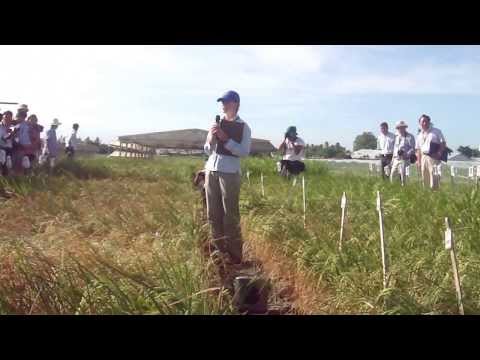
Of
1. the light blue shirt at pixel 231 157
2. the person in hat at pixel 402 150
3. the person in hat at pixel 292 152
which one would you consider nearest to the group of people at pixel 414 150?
the person in hat at pixel 402 150

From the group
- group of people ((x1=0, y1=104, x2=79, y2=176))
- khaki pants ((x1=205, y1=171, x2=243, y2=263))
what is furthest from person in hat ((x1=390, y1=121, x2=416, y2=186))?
group of people ((x1=0, y1=104, x2=79, y2=176))

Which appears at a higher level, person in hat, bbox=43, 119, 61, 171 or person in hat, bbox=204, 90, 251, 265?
person in hat, bbox=43, 119, 61, 171

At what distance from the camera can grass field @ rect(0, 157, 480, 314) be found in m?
2.32

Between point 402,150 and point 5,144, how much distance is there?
6.89m

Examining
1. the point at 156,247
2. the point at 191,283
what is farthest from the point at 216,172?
the point at 191,283

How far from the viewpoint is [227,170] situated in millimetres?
3758

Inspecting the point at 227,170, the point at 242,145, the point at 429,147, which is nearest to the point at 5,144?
the point at 227,170

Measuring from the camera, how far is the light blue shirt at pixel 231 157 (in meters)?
3.66

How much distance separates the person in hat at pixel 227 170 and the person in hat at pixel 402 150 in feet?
18.3

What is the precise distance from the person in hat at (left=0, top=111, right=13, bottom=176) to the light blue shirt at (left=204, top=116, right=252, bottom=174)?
492 centimetres

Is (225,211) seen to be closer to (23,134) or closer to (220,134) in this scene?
(220,134)

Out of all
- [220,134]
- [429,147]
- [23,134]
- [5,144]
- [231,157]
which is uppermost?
[23,134]

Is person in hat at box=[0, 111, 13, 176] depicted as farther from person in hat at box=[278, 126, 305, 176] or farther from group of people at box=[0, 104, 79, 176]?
person in hat at box=[278, 126, 305, 176]

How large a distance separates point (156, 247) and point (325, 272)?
1169 mm
